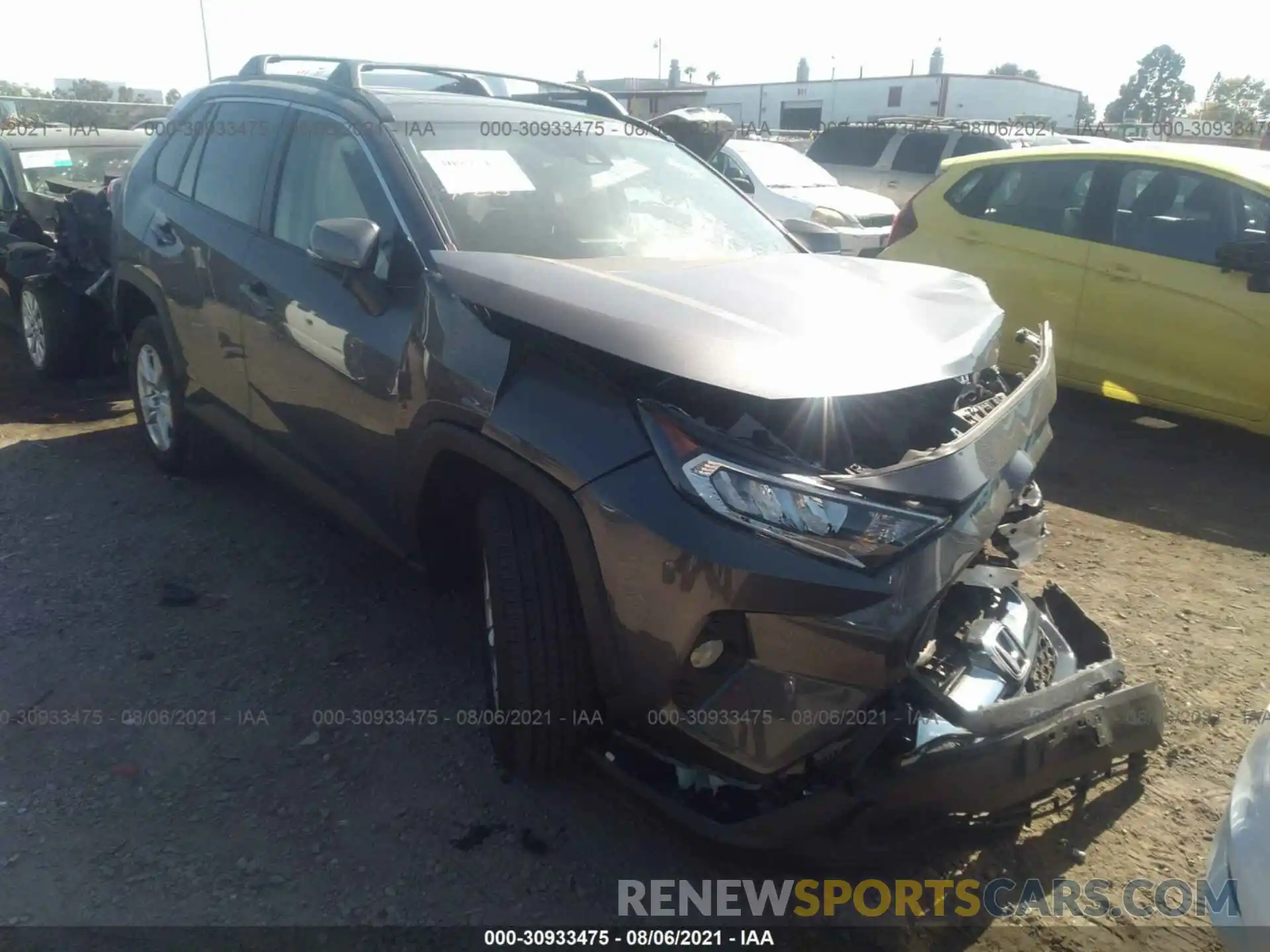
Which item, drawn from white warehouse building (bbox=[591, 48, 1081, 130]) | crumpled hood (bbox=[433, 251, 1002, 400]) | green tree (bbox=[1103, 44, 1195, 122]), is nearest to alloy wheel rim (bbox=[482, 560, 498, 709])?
crumpled hood (bbox=[433, 251, 1002, 400])

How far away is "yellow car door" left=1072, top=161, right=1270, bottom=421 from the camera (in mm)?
5508

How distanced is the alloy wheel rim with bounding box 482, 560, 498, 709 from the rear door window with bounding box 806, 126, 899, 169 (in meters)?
12.5

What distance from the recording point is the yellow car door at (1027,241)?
6.24 metres

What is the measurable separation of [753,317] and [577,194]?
4.00 ft

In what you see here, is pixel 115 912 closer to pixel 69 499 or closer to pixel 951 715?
pixel 951 715

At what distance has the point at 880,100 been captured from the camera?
29.2m

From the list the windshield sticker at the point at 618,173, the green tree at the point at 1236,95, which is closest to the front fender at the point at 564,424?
the windshield sticker at the point at 618,173

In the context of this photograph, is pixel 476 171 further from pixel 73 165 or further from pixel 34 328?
pixel 73 165

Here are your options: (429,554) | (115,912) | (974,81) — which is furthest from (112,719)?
(974,81)

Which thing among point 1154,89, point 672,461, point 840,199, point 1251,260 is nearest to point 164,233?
point 672,461

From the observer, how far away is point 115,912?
2.50 metres

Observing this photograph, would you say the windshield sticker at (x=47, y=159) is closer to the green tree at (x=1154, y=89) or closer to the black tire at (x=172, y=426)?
the black tire at (x=172, y=426)

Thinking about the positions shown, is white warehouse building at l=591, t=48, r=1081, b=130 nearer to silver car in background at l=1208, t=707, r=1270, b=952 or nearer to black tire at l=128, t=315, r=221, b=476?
black tire at l=128, t=315, r=221, b=476

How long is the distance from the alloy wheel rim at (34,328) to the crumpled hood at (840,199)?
7.18 metres
